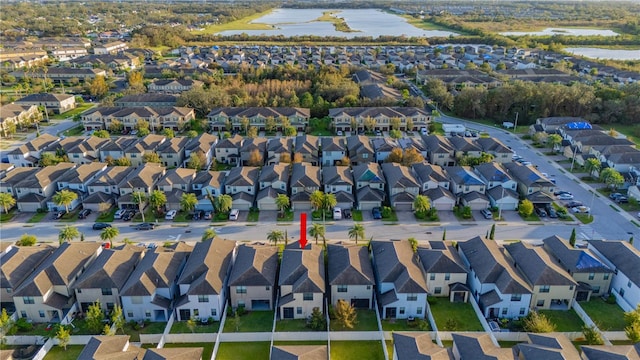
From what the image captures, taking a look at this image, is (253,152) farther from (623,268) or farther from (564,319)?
(623,268)

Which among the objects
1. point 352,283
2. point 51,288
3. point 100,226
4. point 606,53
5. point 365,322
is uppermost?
point 606,53

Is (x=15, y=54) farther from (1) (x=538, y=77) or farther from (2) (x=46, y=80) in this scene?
(1) (x=538, y=77)

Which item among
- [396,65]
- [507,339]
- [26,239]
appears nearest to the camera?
[507,339]

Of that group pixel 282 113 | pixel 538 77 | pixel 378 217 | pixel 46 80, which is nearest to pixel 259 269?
pixel 378 217

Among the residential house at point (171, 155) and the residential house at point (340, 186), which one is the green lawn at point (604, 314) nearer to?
the residential house at point (340, 186)

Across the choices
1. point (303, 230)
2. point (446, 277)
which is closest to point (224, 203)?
point (303, 230)

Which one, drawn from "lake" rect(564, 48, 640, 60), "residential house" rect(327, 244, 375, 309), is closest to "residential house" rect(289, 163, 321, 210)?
"residential house" rect(327, 244, 375, 309)
